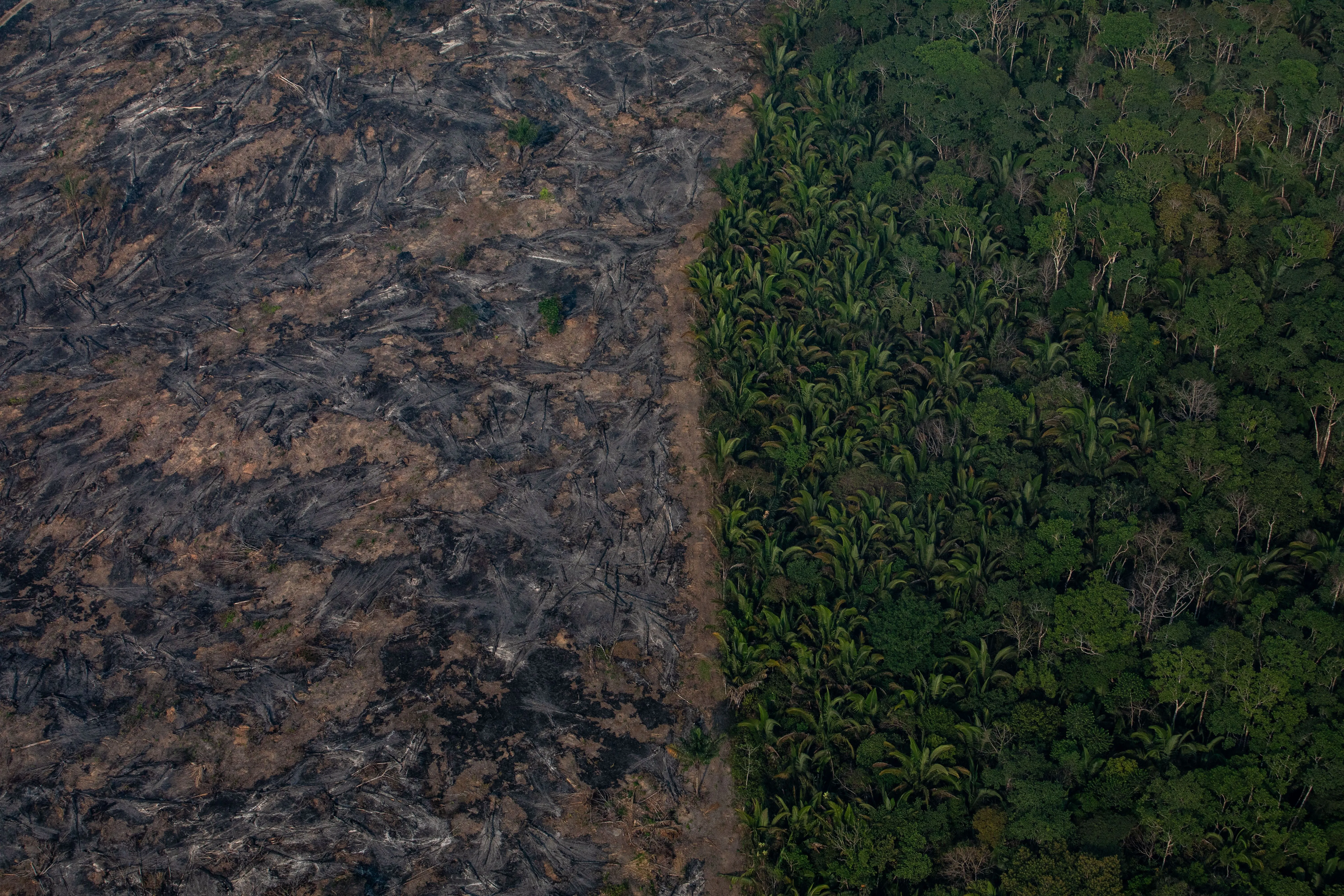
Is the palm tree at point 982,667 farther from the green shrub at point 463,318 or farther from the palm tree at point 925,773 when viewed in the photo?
the green shrub at point 463,318

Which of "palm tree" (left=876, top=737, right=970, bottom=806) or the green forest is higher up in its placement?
the green forest

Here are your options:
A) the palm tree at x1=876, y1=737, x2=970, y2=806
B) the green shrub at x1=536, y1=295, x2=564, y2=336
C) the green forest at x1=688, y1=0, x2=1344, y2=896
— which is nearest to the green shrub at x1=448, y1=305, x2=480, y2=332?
the green shrub at x1=536, y1=295, x2=564, y2=336

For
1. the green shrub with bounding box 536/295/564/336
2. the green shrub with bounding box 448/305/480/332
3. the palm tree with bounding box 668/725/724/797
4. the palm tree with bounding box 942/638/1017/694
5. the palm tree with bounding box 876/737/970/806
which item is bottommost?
the palm tree with bounding box 668/725/724/797

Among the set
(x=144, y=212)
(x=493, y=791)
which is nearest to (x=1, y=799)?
(x=493, y=791)

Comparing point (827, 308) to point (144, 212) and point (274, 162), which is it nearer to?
point (274, 162)

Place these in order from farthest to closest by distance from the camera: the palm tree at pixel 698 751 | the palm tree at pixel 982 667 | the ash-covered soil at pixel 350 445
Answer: the palm tree at pixel 982 667
the palm tree at pixel 698 751
the ash-covered soil at pixel 350 445

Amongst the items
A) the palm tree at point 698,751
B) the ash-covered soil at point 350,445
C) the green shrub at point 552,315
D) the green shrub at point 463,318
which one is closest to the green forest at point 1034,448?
the palm tree at point 698,751

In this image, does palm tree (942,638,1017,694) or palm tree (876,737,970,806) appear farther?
palm tree (942,638,1017,694)

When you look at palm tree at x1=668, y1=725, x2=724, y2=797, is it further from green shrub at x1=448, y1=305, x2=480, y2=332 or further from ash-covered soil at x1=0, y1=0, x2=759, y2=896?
green shrub at x1=448, y1=305, x2=480, y2=332
